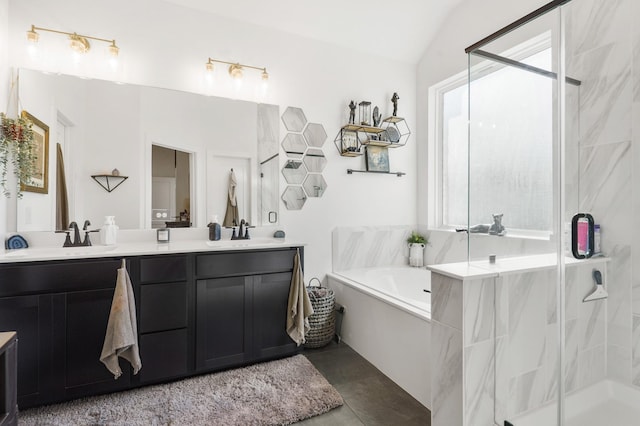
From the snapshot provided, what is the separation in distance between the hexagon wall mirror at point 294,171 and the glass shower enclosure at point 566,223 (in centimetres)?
161

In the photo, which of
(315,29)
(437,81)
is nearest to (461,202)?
(437,81)

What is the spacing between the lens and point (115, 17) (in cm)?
235

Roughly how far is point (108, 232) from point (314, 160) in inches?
69.2

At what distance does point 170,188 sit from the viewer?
247cm

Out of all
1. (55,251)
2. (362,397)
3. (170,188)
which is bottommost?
(362,397)

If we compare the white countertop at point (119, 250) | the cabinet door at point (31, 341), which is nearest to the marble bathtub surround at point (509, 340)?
the white countertop at point (119, 250)

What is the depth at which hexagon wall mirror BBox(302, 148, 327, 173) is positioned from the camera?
299cm

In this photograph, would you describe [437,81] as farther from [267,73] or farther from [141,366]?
[141,366]

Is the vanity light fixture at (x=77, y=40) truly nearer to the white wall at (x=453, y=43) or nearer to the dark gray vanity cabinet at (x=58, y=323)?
the dark gray vanity cabinet at (x=58, y=323)

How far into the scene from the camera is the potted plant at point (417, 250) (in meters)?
3.38

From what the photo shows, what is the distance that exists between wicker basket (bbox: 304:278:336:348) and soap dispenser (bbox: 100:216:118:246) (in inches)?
61.1

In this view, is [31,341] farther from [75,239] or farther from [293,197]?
[293,197]

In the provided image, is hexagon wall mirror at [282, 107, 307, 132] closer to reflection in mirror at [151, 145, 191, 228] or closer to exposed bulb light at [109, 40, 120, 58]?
reflection in mirror at [151, 145, 191, 228]

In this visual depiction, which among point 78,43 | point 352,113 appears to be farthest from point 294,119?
point 78,43
